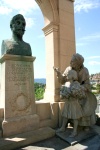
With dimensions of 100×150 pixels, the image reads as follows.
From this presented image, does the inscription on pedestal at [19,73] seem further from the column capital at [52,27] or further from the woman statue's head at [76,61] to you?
the column capital at [52,27]

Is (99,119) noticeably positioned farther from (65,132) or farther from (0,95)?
(0,95)

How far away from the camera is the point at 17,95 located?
14.3 feet

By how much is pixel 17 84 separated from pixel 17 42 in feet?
3.57

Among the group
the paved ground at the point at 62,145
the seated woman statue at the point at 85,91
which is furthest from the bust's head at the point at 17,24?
the paved ground at the point at 62,145

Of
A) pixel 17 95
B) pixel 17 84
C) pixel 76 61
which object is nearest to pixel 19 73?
pixel 17 84

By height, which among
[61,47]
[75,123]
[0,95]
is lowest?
[75,123]

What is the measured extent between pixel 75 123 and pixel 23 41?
2.52 metres

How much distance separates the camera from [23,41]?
15.5ft

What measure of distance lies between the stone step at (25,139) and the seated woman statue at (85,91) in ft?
1.43

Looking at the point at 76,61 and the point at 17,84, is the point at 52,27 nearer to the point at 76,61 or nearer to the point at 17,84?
the point at 76,61

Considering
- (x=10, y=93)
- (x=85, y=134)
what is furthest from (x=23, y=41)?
(x=85, y=134)

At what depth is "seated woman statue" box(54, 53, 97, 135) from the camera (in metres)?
4.45

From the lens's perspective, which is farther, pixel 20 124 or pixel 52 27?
pixel 52 27

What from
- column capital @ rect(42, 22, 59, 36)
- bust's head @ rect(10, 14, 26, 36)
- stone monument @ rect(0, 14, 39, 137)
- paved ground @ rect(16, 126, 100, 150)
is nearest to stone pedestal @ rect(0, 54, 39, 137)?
stone monument @ rect(0, 14, 39, 137)
